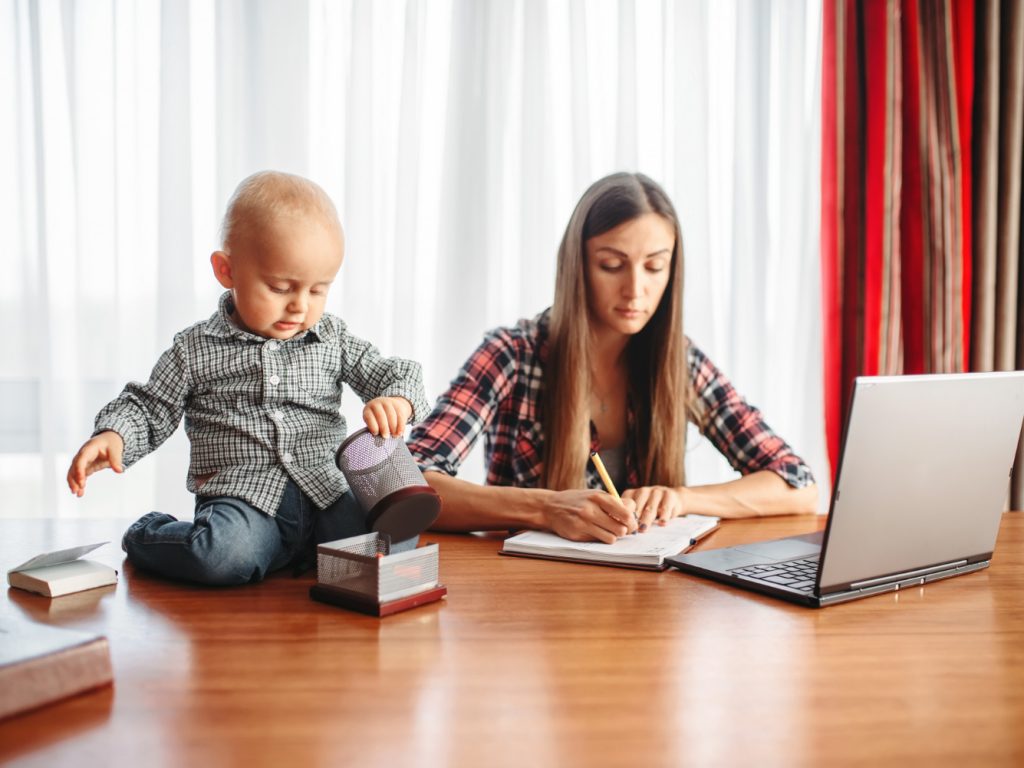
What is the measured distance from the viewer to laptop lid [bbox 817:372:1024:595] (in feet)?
3.06

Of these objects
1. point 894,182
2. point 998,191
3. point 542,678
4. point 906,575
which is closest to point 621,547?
point 906,575

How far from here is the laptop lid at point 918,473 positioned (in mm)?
933

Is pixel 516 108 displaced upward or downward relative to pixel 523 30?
downward

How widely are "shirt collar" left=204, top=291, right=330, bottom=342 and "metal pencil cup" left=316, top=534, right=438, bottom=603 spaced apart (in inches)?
12.1

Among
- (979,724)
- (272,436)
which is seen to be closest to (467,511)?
(272,436)

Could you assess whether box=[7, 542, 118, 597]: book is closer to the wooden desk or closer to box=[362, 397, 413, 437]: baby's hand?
the wooden desk

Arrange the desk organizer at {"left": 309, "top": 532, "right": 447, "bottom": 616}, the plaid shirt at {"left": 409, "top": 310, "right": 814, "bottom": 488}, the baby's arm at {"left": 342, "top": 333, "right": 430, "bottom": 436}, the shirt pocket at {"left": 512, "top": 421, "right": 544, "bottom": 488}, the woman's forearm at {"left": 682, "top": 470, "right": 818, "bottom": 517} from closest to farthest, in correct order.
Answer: the desk organizer at {"left": 309, "top": 532, "right": 447, "bottom": 616} → the baby's arm at {"left": 342, "top": 333, "right": 430, "bottom": 436} → the woman's forearm at {"left": 682, "top": 470, "right": 818, "bottom": 517} → the plaid shirt at {"left": 409, "top": 310, "right": 814, "bottom": 488} → the shirt pocket at {"left": 512, "top": 421, "right": 544, "bottom": 488}

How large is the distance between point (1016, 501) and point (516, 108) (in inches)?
72.0

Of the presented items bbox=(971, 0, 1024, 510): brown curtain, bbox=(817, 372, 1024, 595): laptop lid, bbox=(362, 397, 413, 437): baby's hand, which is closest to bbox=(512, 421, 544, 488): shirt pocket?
bbox=(362, 397, 413, 437): baby's hand

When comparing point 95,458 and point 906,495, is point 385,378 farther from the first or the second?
point 906,495

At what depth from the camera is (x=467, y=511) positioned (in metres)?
1.41

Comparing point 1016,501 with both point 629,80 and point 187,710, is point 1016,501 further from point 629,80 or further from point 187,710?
point 187,710

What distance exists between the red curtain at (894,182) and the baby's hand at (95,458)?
2066 mm

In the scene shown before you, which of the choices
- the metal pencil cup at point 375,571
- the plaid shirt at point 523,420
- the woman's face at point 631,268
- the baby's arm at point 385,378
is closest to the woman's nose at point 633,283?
the woman's face at point 631,268
